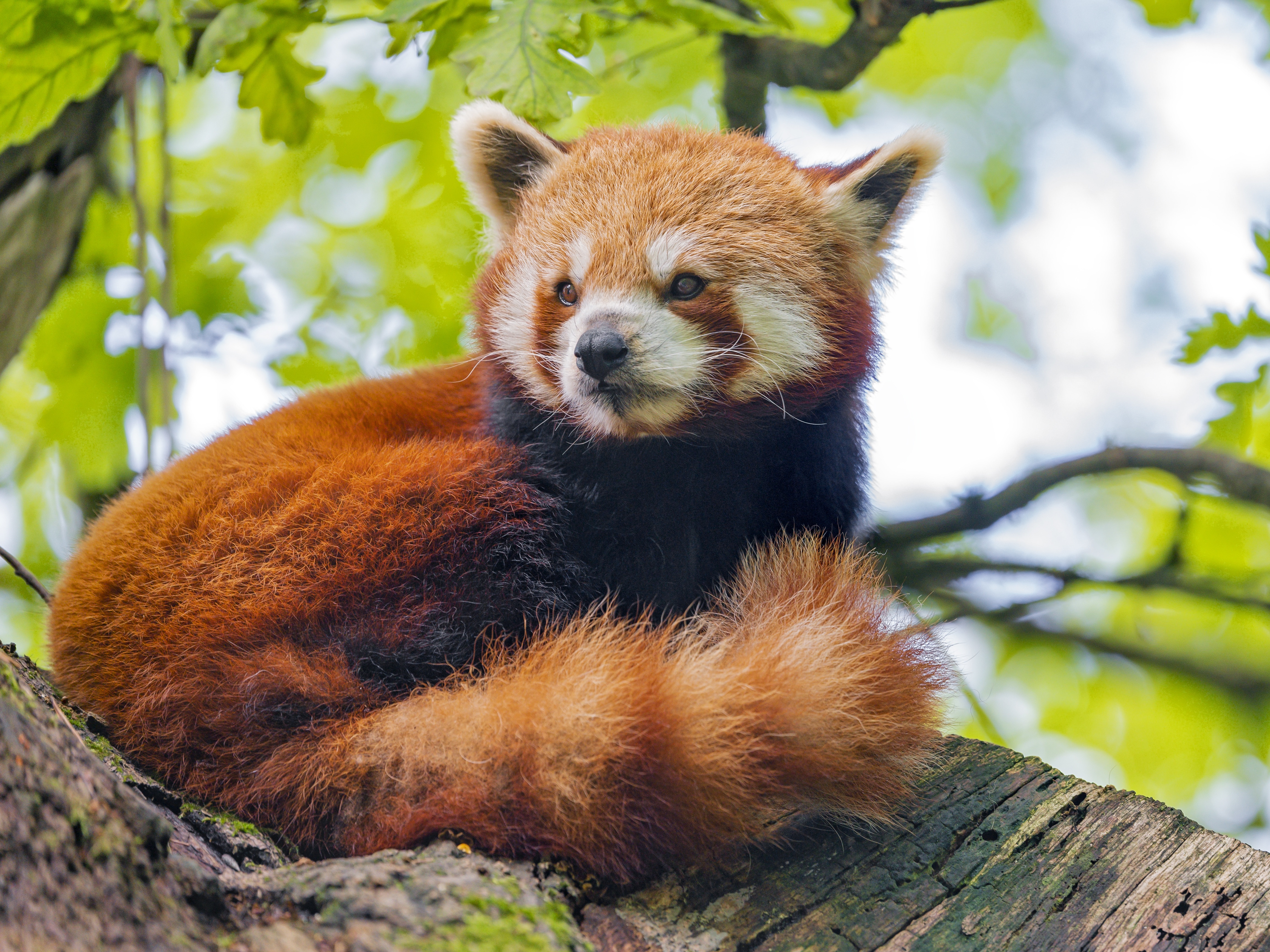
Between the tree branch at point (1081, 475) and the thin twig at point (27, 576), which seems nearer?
the thin twig at point (27, 576)

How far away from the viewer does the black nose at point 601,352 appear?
86.2 inches

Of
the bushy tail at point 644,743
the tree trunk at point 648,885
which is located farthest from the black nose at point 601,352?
the tree trunk at point 648,885

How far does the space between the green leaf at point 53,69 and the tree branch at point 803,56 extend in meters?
1.82

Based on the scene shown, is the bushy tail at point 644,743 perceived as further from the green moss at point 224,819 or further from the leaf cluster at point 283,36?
the leaf cluster at point 283,36

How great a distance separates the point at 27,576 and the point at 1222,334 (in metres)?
3.56

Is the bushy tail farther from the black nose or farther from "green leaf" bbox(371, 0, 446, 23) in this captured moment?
"green leaf" bbox(371, 0, 446, 23)

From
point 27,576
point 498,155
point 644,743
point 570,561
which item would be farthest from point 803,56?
point 27,576

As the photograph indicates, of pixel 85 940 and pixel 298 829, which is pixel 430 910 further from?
pixel 298 829

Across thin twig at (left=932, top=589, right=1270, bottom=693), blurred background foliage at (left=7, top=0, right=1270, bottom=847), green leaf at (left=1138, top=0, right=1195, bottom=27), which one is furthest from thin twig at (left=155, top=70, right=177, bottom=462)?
green leaf at (left=1138, top=0, right=1195, bottom=27)

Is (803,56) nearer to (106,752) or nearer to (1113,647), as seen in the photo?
(1113,647)

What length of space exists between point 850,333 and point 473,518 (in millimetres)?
1092

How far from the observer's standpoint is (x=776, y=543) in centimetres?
238

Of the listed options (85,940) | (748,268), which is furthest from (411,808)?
(748,268)

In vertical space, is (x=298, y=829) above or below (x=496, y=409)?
below
